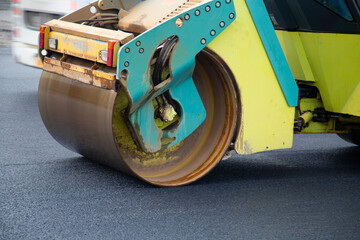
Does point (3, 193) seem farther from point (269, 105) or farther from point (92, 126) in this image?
point (269, 105)

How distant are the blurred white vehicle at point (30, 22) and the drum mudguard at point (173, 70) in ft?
11.3

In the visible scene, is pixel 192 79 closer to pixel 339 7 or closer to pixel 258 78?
pixel 258 78

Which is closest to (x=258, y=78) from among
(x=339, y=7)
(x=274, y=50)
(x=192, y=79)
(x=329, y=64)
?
(x=274, y=50)

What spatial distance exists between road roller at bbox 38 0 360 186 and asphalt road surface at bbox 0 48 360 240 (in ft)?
0.71

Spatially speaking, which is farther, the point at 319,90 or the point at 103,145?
the point at 319,90

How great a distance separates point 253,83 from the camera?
14.5 feet

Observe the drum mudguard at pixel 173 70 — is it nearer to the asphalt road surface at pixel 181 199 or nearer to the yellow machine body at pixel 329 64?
the asphalt road surface at pixel 181 199

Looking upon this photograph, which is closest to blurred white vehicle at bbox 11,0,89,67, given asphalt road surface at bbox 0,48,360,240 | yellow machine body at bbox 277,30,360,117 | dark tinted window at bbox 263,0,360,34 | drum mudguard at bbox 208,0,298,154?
asphalt road surface at bbox 0,48,360,240

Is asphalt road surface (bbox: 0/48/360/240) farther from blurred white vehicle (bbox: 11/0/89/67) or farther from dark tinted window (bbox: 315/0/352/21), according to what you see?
blurred white vehicle (bbox: 11/0/89/67)

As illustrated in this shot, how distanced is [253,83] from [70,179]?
1506 millimetres

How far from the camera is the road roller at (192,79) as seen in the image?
4.03 meters

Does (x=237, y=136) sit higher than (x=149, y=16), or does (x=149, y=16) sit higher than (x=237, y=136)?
(x=149, y=16)

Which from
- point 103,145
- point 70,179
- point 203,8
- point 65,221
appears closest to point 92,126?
point 103,145

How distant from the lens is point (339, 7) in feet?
15.1
